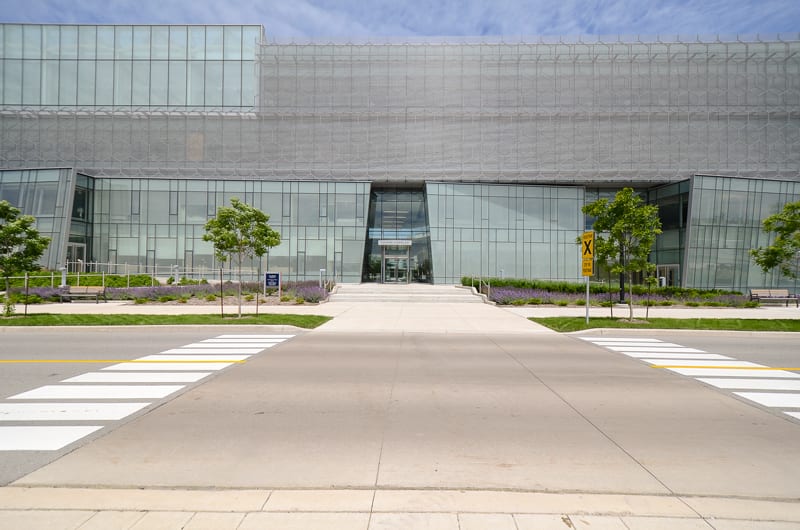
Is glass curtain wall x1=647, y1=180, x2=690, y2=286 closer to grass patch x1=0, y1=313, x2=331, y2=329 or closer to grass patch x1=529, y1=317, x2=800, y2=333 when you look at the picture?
grass patch x1=529, y1=317, x2=800, y2=333

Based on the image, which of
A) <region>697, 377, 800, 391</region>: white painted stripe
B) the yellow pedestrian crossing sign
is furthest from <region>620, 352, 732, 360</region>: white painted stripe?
the yellow pedestrian crossing sign

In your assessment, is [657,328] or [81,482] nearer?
[81,482]

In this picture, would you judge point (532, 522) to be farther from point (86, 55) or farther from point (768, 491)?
point (86, 55)

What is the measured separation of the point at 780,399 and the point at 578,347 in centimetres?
517

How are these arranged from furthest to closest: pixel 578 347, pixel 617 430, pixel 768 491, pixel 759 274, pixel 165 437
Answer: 1. pixel 759 274
2. pixel 578 347
3. pixel 617 430
4. pixel 165 437
5. pixel 768 491

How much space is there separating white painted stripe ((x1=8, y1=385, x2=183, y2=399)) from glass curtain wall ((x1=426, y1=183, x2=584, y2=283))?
114ft

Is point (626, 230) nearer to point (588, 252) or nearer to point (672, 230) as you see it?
point (588, 252)

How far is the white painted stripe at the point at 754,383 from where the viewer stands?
7.88 meters

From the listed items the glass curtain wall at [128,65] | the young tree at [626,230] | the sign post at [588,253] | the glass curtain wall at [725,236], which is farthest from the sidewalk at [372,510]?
the glass curtain wall at [128,65]

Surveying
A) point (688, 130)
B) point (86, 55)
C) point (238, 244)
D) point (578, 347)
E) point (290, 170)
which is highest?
point (86, 55)

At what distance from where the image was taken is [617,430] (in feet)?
18.4

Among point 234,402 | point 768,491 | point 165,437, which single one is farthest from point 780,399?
point 165,437

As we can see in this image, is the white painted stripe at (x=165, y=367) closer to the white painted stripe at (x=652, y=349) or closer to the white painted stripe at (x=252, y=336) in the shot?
the white painted stripe at (x=252, y=336)

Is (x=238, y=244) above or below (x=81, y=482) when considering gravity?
above
